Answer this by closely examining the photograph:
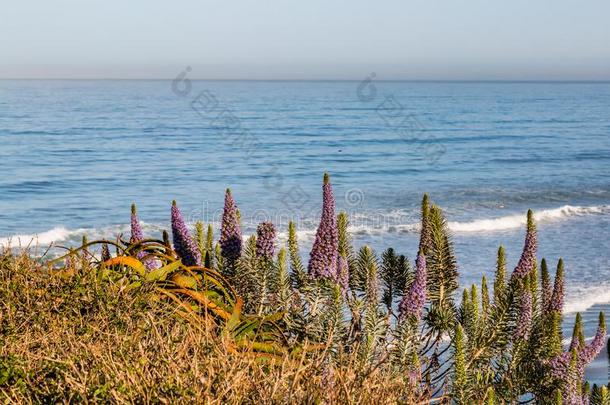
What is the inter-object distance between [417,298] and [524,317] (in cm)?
78

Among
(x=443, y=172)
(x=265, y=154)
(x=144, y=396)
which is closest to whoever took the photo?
(x=144, y=396)

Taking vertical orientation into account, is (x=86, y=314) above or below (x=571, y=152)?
above

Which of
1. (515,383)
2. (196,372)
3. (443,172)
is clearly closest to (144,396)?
(196,372)

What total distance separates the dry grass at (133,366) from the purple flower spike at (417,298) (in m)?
1.52

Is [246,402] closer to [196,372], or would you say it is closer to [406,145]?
[196,372]

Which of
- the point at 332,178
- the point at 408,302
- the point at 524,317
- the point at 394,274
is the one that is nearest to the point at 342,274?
the point at 408,302

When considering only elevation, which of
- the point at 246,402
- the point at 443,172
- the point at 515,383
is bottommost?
the point at 443,172

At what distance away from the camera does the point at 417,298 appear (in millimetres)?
3359

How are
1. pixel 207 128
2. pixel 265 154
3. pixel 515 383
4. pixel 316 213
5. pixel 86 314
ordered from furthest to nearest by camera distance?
pixel 207 128
pixel 265 154
pixel 316 213
pixel 515 383
pixel 86 314

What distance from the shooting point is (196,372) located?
133cm

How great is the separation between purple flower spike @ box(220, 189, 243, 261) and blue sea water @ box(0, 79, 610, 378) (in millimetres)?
10390

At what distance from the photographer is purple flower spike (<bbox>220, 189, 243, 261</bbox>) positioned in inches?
146

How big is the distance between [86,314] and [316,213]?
102 ft

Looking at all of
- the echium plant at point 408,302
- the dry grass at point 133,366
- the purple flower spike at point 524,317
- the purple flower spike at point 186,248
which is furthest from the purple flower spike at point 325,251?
the dry grass at point 133,366
